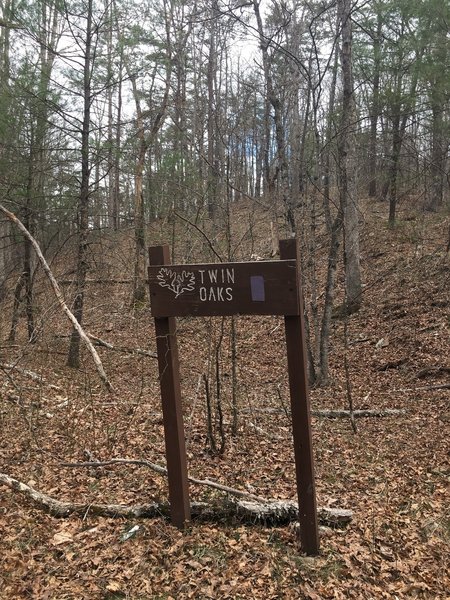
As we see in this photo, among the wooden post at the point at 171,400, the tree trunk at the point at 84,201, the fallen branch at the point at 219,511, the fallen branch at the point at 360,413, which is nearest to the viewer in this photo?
the wooden post at the point at 171,400

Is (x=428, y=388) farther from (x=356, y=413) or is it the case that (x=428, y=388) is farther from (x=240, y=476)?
(x=240, y=476)

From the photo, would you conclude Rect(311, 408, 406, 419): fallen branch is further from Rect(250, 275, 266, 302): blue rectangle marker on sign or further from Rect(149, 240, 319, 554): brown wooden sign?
Rect(250, 275, 266, 302): blue rectangle marker on sign

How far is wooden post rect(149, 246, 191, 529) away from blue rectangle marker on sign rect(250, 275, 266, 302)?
76 centimetres

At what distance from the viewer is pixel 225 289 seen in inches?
131

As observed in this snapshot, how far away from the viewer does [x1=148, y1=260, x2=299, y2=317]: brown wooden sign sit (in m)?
3.18

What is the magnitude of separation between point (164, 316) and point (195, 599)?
1904 millimetres

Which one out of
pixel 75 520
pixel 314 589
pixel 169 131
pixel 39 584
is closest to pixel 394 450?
pixel 314 589

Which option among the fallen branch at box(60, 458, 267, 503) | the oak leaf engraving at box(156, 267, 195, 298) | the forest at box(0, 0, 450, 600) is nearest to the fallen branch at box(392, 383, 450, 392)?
the forest at box(0, 0, 450, 600)

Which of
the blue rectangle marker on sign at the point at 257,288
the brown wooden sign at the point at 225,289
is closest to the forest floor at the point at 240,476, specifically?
the brown wooden sign at the point at 225,289

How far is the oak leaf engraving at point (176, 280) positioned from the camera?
3.46 meters

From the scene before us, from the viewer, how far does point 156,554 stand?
3.42 m

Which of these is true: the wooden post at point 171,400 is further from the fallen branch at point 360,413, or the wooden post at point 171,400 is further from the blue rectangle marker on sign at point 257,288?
the fallen branch at point 360,413

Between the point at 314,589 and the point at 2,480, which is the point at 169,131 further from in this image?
the point at 314,589

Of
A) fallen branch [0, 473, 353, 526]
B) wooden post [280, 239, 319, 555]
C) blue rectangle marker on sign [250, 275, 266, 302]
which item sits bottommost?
fallen branch [0, 473, 353, 526]
